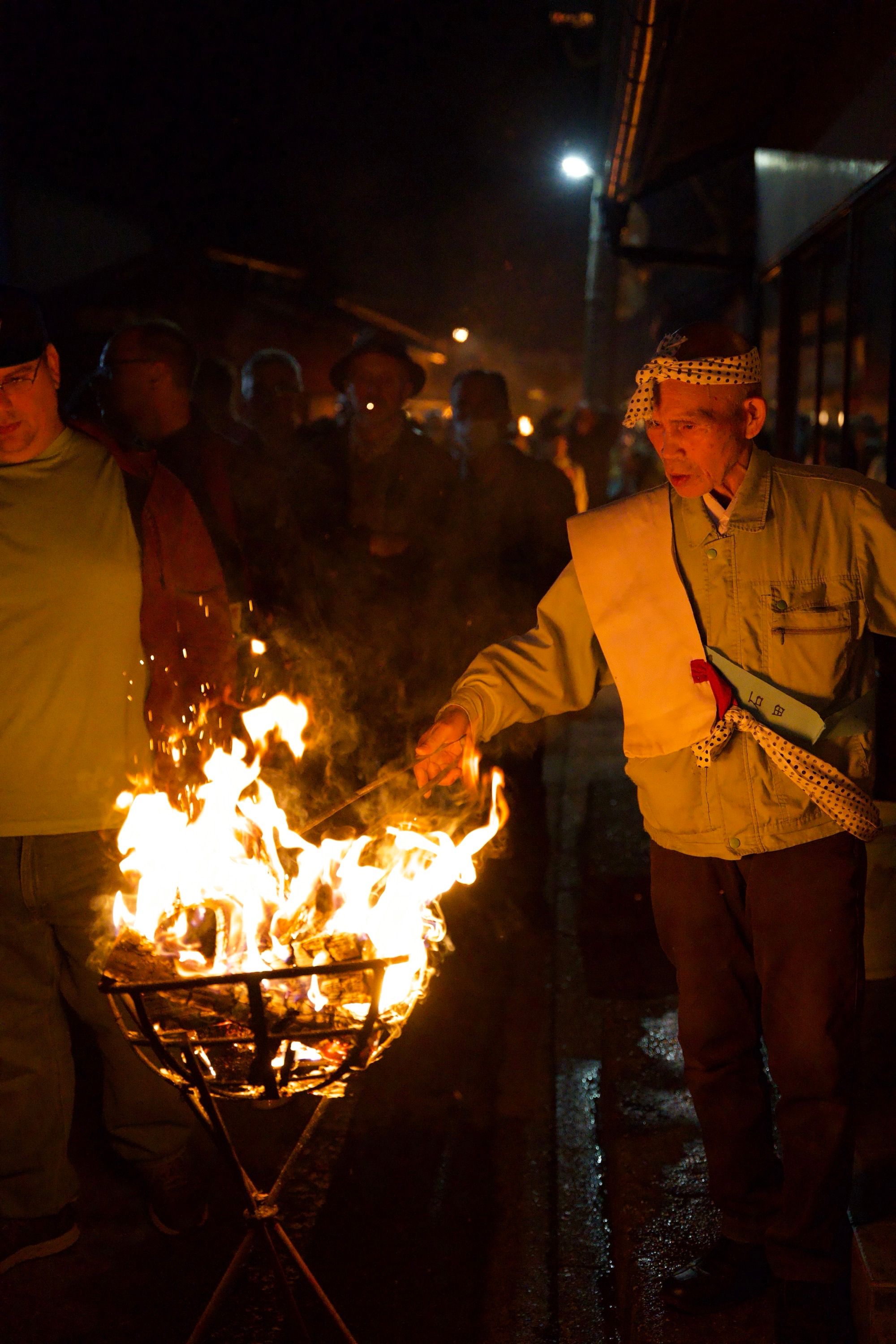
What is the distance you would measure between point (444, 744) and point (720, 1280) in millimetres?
1533

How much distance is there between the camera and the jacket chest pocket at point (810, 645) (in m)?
2.77

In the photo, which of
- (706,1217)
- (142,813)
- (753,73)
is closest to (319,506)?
(142,813)

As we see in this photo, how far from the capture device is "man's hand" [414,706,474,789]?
117 inches

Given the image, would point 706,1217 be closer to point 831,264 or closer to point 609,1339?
point 609,1339

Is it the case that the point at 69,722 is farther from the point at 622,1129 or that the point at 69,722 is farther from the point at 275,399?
the point at 275,399

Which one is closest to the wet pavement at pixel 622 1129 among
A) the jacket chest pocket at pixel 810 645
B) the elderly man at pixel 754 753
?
the elderly man at pixel 754 753

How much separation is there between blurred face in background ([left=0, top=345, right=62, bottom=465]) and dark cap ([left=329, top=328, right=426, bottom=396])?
2004mm

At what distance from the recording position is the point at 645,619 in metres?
2.92

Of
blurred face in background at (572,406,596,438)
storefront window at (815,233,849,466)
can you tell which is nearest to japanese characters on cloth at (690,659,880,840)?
storefront window at (815,233,849,466)

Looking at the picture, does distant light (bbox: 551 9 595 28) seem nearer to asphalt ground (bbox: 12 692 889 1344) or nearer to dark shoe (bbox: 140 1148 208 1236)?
asphalt ground (bbox: 12 692 889 1344)

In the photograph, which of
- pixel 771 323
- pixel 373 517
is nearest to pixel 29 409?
pixel 373 517

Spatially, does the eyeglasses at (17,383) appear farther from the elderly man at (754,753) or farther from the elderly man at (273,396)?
the elderly man at (273,396)

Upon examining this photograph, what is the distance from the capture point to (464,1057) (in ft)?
15.6

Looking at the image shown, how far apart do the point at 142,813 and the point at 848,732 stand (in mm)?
1849
